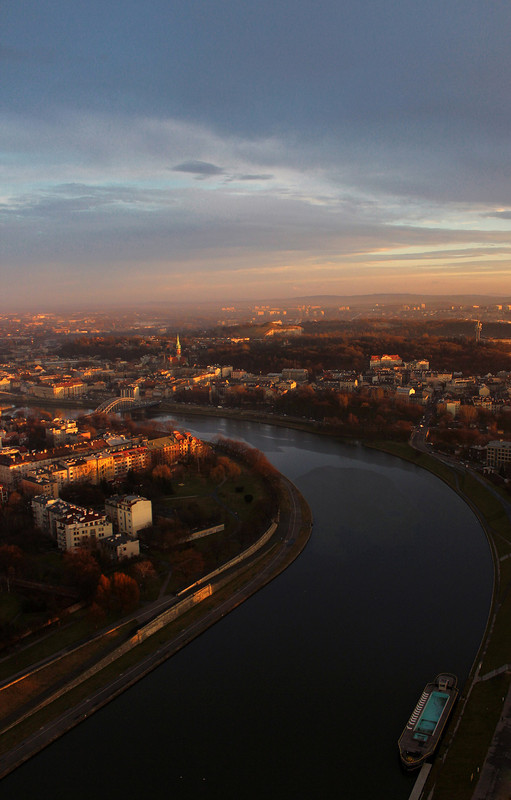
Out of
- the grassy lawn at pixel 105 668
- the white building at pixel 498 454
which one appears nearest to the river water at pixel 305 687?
the grassy lawn at pixel 105 668

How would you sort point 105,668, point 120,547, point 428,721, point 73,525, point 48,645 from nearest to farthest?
1. point 428,721
2. point 105,668
3. point 48,645
4. point 120,547
5. point 73,525

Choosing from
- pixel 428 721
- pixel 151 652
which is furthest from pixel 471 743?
pixel 151 652

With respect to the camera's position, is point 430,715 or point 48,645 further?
point 48,645

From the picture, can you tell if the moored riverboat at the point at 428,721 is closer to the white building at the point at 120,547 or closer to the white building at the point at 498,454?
the white building at the point at 120,547

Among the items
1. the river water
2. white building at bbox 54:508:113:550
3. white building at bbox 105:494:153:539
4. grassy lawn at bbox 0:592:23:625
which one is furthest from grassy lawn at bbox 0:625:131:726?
white building at bbox 105:494:153:539

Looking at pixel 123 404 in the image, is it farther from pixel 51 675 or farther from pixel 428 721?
pixel 428 721
